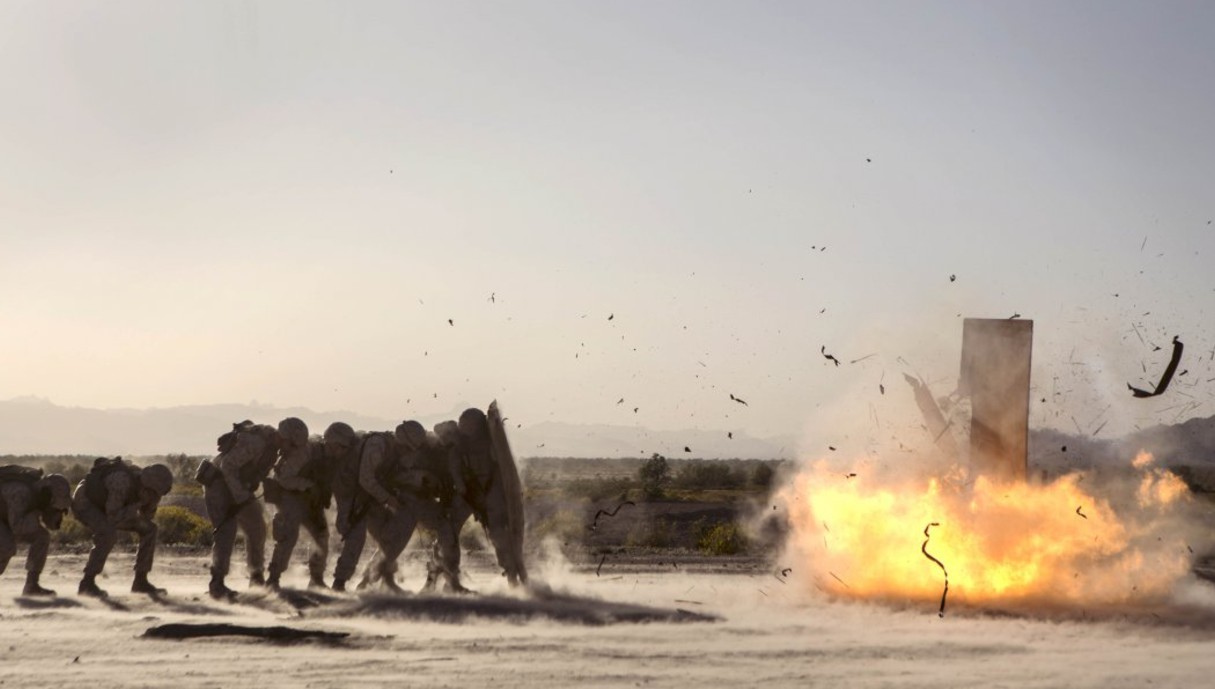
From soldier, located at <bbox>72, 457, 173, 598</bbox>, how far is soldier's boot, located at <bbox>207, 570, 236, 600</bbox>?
36.6 inches

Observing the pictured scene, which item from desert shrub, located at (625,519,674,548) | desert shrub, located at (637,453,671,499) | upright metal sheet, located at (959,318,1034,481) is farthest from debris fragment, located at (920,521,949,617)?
desert shrub, located at (637,453,671,499)

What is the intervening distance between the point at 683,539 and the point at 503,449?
1473 cm

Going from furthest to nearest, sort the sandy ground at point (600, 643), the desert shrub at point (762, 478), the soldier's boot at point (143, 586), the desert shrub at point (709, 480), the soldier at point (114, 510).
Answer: the desert shrub at point (762, 478)
the desert shrub at point (709, 480)
the soldier at point (114, 510)
the soldier's boot at point (143, 586)
the sandy ground at point (600, 643)

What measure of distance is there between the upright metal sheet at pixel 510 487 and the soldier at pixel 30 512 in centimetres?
601

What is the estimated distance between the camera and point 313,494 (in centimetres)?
1981

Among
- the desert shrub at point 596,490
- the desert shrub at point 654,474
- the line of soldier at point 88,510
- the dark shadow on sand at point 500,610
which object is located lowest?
the dark shadow on sand at point 500,610

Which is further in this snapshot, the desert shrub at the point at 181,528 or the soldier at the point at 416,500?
the desert shrub at the point at 181,528

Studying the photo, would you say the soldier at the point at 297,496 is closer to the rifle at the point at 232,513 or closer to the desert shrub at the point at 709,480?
the rifle at the point at 232,513

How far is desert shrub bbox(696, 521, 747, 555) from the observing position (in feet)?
98.8

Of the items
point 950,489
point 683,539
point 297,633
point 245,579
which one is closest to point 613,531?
point 683,539

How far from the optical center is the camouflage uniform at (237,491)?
19.2 meters

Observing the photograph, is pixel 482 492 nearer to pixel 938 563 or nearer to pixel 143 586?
pixel 143 586

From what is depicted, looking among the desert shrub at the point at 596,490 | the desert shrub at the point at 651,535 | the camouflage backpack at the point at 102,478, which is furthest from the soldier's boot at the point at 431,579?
the desert shrub at the point at 596,490

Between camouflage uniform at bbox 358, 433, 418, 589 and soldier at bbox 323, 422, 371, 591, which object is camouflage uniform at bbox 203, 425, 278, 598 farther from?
camouflage uniform at bbox 358, 433, 418, 589
